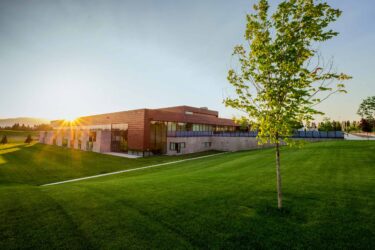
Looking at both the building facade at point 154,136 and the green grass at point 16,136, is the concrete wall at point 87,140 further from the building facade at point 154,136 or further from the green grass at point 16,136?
the green grass at point 16,136

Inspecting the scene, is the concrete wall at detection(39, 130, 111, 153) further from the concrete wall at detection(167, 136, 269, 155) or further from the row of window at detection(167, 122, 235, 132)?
the row of window at detection(167, 122, 235, 132)

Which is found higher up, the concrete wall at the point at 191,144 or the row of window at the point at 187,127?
the row of window at the point at 187,127

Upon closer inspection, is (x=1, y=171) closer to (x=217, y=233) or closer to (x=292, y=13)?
(x=217, y=233)

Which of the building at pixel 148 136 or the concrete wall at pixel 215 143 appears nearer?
the building at pixel 148 136

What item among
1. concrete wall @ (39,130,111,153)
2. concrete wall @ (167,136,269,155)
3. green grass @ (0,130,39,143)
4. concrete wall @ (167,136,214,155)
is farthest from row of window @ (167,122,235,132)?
green grass @ (0,130,39,143)

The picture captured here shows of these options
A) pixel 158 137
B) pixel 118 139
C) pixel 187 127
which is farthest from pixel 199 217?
pixel 187 127

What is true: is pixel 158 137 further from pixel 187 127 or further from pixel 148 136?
pixel 187 127

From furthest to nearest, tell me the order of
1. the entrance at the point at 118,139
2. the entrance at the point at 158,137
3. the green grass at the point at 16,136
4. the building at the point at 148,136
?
the green grass at the point at 16,136, the entrance at the point at 118,139, the entrance at the point at 158,137, the building at the point at 148,136

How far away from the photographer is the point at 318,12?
6293 mm

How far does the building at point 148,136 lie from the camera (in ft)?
127

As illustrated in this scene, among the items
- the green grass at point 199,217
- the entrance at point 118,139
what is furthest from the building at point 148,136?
the green grass at point 199,217

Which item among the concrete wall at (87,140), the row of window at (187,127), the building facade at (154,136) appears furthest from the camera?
the row of window at (187,127)

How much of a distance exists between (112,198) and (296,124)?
319 inches

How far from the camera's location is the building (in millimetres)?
38562
